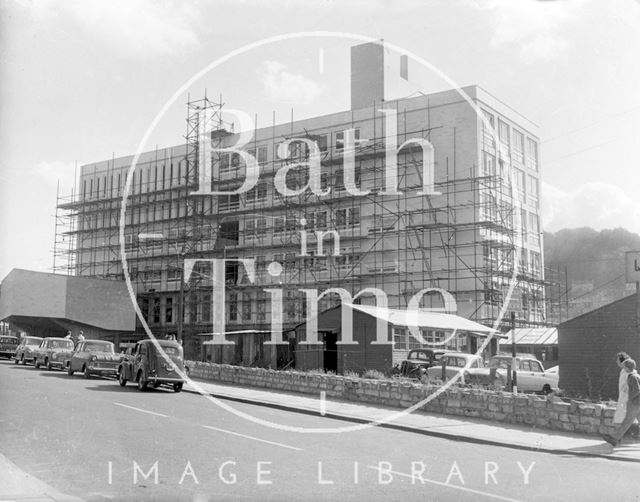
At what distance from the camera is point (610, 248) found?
77.3 m

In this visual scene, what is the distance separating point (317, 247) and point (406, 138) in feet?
33.5

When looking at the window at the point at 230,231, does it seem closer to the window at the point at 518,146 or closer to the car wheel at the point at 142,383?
the window at the point at 518,146

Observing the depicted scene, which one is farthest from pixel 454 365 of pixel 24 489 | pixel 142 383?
pixel 24 489

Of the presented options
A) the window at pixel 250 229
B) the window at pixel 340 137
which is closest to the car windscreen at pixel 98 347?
the window at pixel 340 137

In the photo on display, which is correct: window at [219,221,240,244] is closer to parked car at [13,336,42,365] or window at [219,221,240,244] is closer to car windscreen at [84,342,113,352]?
parked car at [13,336,42,365]

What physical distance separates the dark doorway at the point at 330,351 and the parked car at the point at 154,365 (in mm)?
9239

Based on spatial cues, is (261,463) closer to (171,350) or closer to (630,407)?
(630,407)

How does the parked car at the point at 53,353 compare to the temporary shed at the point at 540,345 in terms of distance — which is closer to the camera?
the parked car at the point at 53,353

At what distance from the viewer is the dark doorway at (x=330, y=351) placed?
30381mm

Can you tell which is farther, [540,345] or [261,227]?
[261,227]

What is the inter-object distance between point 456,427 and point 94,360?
15.9 m

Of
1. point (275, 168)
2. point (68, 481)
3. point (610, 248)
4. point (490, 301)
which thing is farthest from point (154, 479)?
point (610, 248)

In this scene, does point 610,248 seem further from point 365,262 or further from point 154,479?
point 154,479

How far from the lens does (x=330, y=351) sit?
101ft
